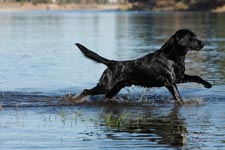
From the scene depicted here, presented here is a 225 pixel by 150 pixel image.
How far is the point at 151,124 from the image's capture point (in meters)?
11.7

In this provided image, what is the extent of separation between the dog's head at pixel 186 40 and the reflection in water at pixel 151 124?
121cm

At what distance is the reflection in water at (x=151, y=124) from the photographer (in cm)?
1041

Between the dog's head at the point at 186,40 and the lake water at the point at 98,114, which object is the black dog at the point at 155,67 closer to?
the dog's head at the point at 186,40

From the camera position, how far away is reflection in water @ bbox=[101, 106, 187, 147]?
10.4 metres

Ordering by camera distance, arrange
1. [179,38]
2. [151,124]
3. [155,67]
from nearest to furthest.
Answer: [151,124] < [179,38] < [155,67]

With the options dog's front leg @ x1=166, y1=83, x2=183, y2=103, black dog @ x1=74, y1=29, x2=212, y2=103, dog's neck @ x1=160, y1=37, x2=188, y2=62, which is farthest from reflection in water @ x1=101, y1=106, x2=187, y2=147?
dog's neck @ x1=160, y1=37, x2=188, y2=62

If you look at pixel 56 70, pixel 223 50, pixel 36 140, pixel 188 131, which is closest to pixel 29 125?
pixel 36 140

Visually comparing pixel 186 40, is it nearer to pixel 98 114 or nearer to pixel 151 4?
pixel 98 114

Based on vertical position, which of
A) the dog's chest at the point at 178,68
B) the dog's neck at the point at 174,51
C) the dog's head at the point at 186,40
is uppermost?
the dog's head at the point at 186,40

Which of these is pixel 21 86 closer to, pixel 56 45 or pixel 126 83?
pixel 126 83

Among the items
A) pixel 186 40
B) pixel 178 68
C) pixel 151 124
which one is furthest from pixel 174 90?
pixel 151 124

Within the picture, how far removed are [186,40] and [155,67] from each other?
79 centimetres

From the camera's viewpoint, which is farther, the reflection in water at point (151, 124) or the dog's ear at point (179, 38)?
the dog's ear at point (179, 38)

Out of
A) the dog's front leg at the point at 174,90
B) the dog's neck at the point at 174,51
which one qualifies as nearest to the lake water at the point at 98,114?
the dog's front leg at the point at 174,90
